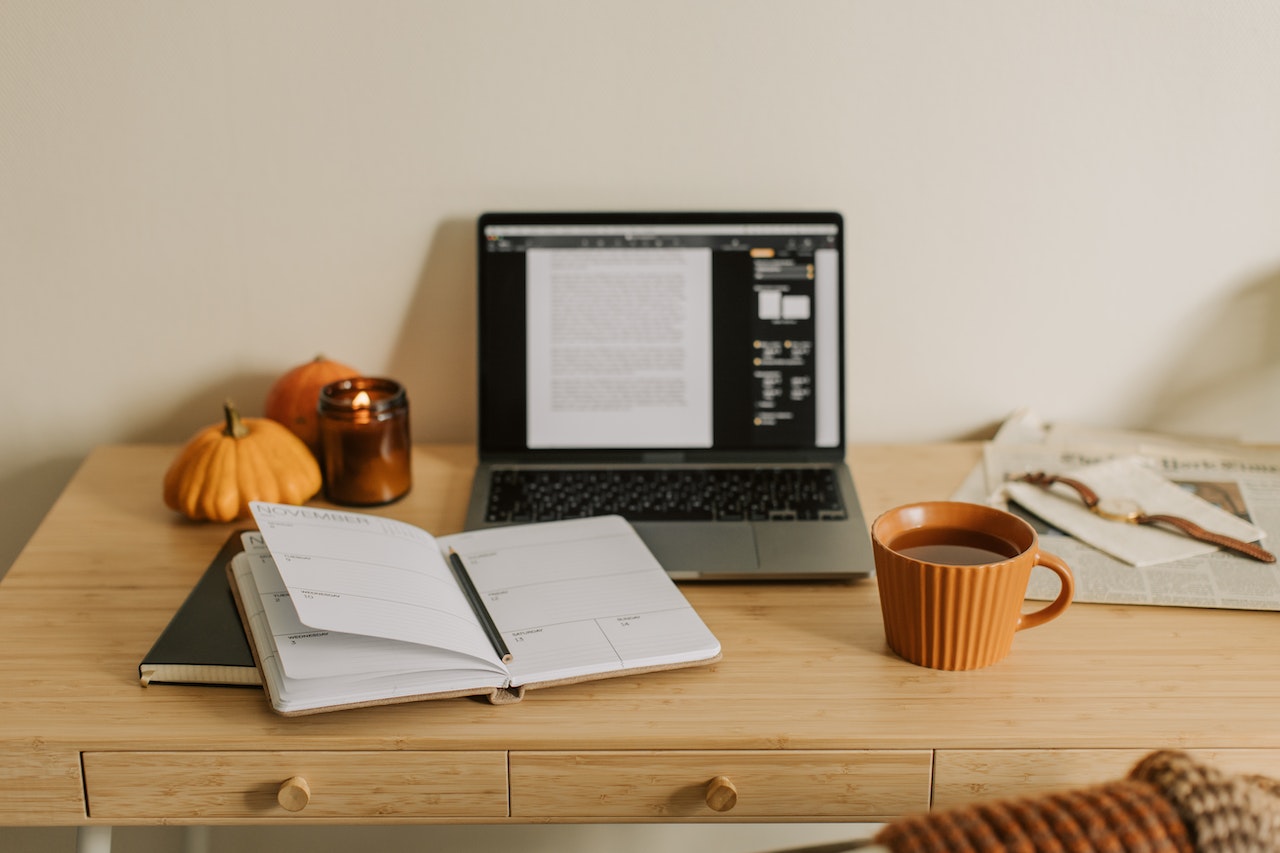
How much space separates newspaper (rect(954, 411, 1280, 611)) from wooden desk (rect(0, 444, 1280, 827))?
0.27ft

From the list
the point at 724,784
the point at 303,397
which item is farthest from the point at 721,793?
the point at 303,397

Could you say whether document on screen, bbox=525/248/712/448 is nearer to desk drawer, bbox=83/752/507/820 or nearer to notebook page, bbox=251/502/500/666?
notebook page, bbox=251/502/500/666

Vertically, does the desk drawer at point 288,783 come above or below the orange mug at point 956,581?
below

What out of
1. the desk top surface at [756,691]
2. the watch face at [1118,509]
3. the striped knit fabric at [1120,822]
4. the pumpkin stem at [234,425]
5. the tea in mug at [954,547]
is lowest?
the desk top surface at [756,691]

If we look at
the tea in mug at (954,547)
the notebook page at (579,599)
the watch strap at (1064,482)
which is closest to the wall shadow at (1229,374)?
the watch strap at (1064,482)

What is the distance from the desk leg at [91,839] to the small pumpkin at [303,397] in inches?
15.8

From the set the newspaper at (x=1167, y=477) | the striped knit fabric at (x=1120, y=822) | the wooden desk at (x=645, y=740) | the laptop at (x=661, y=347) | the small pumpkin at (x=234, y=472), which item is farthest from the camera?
the laptop at (x=661, y=347)

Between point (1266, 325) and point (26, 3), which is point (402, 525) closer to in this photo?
point (26, 3)

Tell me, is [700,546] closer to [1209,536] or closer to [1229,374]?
[1209,536]

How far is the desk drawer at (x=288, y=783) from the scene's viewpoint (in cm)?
75

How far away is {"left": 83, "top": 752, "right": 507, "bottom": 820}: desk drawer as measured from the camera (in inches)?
29.7

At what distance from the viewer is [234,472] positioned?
1027 mm

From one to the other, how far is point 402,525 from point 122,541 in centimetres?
28

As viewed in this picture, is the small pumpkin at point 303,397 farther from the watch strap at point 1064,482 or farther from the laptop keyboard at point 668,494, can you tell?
the watch strap at point 1064,482
